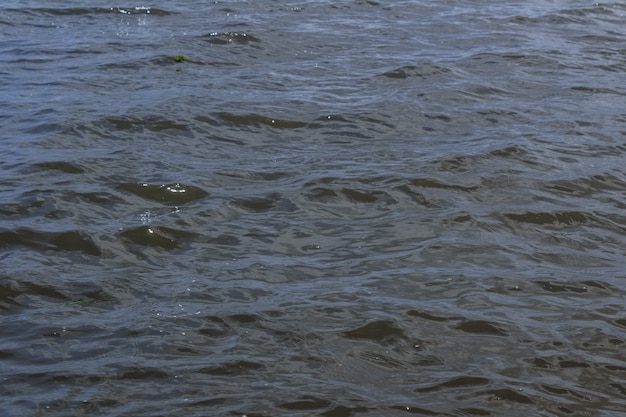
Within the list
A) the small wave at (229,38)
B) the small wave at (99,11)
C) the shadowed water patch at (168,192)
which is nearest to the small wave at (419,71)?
the small wave at (229,38)

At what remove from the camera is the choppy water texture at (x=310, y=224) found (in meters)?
4.84

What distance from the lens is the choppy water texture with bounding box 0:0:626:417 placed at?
4.84m

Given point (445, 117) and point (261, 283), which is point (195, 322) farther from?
point (445, 117)

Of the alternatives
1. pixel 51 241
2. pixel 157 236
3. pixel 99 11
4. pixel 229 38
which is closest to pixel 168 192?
pixel 157 236

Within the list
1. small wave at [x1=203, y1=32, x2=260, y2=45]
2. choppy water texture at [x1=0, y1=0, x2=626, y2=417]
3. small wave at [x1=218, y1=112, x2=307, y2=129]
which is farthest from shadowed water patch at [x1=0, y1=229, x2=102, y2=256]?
small wave at [x1=203, y1=32, x2=260, y2=45]

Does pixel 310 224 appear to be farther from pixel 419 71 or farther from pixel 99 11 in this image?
pixel 99 11

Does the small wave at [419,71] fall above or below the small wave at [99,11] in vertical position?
below

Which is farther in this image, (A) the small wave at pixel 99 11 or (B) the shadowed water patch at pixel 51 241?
(A) the small wave at pixel 99 11

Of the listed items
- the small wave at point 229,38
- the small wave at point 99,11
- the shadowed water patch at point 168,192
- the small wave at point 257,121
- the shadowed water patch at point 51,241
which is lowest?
the shadowed water patch at point 51,241

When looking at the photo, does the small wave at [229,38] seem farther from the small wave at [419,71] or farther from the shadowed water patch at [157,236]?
the shadowed water patch at [157,236]

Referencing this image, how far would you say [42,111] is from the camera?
27.9 ft

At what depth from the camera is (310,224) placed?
6.52 m

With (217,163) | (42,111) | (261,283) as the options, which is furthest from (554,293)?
(42,111)

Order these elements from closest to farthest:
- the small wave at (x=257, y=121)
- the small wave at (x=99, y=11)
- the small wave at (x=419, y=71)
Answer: the small wave at (x=257, y=121) → the small wave at (x=419, y=71) → the small wave at (x=99, y=11)
